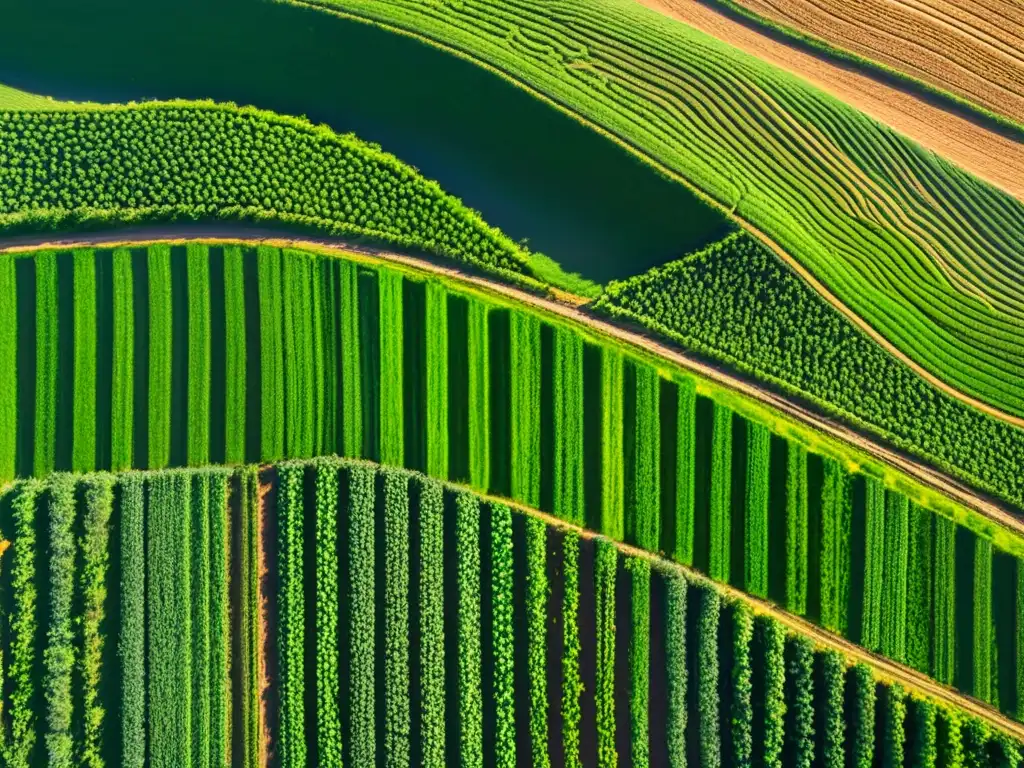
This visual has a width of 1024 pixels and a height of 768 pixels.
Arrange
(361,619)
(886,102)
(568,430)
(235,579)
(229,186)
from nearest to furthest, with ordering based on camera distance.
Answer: (361,619), (235,579), (568,430), (229,186), (886,102)

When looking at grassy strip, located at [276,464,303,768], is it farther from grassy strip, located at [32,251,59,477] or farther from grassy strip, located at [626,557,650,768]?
grassy strip, located at [626,557,650,768]

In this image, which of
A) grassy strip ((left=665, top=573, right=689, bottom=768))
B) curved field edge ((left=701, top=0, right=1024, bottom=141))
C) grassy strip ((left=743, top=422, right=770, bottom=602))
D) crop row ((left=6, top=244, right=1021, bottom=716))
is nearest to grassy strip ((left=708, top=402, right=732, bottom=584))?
crop row ((left=6, top=244, right=1021, bottom=716))

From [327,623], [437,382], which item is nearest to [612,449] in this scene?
[437,382]

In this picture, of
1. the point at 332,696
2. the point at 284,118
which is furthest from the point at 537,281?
the point at 332,696

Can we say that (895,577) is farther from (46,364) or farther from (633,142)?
(46,364)

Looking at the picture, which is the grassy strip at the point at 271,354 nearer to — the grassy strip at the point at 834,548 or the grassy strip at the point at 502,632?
the grassy strip at the point at 502,632

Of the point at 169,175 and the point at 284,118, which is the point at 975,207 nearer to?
the point at 284,118

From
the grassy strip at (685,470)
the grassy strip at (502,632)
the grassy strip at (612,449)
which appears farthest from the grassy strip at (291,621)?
the grassy strip at (685,470)
